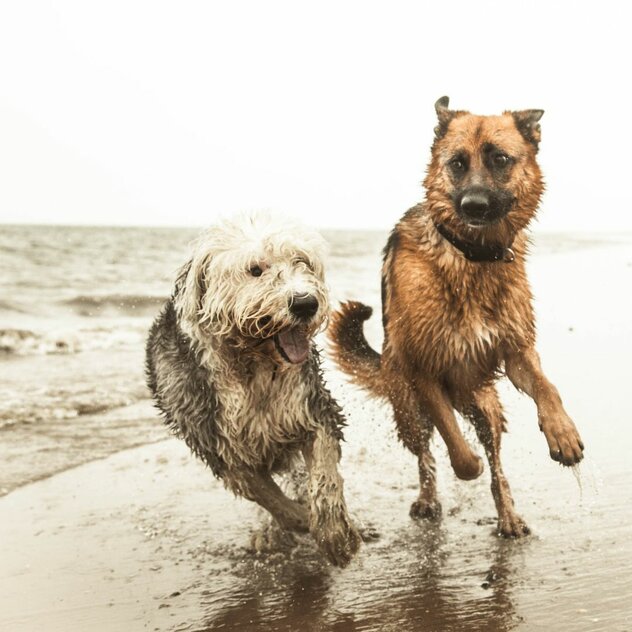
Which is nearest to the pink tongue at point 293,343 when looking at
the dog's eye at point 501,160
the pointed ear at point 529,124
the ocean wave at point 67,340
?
the dog's eye at point 501,160

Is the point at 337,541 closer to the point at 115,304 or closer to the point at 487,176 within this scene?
the point at 487,176

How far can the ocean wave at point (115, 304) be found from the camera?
1426 centimetres

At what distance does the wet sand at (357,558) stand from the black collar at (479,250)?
551 millimetres

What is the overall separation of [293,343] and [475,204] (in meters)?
1.17

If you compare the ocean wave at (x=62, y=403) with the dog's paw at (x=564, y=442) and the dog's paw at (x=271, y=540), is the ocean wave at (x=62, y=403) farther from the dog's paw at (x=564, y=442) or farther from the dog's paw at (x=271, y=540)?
the dog's paw at (x=564, y=442)

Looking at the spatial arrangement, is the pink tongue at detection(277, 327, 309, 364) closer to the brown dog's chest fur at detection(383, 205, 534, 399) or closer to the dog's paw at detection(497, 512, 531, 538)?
the brown dog's chest fur at detection(383, 205, 534, 399)

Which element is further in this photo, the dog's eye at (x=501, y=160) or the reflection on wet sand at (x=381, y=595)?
the dog's eye at (x=501, y=160)

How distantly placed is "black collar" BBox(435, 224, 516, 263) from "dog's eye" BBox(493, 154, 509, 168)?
42cm

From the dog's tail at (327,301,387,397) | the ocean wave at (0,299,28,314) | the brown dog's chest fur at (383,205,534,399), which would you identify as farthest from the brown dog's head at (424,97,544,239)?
the ocean wave at (0,299,28,314)

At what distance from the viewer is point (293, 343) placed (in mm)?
4137

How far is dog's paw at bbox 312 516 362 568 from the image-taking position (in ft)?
13.7

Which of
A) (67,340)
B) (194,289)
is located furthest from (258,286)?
(67,340)

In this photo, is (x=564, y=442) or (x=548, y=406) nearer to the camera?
(x=564, y=442)

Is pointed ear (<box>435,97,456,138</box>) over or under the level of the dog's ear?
over
